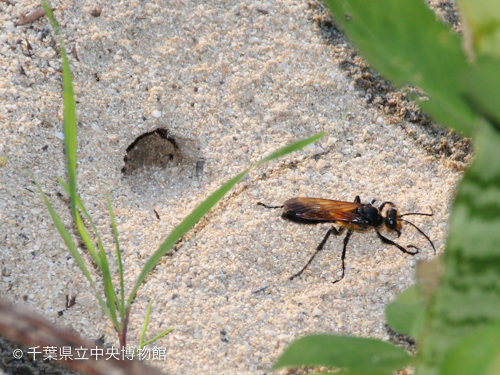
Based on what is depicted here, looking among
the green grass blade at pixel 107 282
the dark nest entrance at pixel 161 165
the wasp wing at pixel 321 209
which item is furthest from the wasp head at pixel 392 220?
the green grass blade at pixel 107 282

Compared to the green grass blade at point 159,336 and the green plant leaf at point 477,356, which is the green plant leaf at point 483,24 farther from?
the green grass blade at point 159,336

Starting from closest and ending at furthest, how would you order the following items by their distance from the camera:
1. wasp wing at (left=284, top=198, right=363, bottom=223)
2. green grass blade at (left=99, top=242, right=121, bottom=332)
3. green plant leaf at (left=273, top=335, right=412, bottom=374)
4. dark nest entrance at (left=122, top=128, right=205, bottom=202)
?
green plant leaf at (left=273, top=335, right=412, bottom=374), green grass blade at (left=99, top=242, right=121, bottom=332), wasp wing at (left=284, top=198, right=363, bottom=223), dark nest entrance at (left=122, top=128, right=205, bottom=202)

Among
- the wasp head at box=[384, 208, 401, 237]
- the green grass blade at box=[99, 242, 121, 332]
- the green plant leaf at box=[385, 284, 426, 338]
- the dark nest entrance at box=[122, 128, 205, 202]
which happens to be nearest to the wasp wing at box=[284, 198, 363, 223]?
the wasp head at box=[384, 208, 401, 237]

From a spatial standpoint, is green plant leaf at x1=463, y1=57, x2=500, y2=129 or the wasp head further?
the wasp head

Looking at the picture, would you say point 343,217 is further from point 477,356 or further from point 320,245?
point 477,356

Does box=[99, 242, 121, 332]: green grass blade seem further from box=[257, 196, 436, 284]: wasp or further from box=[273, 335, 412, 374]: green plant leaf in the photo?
box=[273, 335, 412, 374]: green plant leaf

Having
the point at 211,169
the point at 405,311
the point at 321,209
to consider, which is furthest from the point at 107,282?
the point at 405,311

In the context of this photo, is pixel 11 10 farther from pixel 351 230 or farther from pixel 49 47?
pixel 351 230
